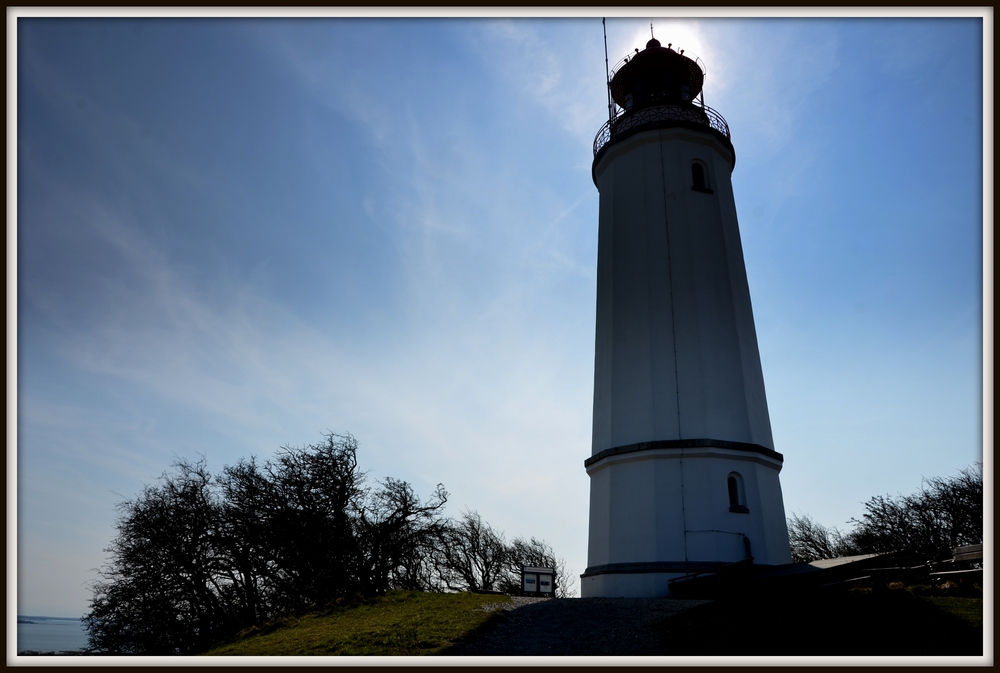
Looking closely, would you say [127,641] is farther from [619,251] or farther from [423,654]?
[619,251]

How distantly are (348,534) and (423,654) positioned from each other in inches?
442

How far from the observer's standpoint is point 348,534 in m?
20.5

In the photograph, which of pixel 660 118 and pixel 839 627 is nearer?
pixel 839 627

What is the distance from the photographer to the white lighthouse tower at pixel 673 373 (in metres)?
17.1

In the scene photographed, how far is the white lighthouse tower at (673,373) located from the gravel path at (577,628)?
2.95 metres

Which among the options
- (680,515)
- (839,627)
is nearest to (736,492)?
(680,515)

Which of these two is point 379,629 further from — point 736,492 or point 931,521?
point 931,521

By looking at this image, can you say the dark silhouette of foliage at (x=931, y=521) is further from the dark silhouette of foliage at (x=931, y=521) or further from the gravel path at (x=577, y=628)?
the gravel path at (x=577, y=628)

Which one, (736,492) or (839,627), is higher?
(736,492)

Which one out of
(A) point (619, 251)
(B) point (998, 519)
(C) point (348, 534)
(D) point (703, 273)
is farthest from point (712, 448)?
(C) point (348, 534)

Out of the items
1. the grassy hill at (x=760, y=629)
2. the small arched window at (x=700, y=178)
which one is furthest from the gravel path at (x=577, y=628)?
the small arched window at (x=700, y=178)

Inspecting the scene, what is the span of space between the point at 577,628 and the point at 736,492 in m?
7.69

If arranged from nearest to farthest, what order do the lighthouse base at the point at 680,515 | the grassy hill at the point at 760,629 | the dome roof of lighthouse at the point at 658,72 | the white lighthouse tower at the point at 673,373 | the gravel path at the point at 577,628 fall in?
the grassy hill at the point at 760,629
the gravel path at the point at 577,628
the lighthouse base at the point at 680,515
the white lighthouse tower at the point at 673,373
the dome roof of lighthouse at the point at 658,72

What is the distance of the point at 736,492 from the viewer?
57.7ft
